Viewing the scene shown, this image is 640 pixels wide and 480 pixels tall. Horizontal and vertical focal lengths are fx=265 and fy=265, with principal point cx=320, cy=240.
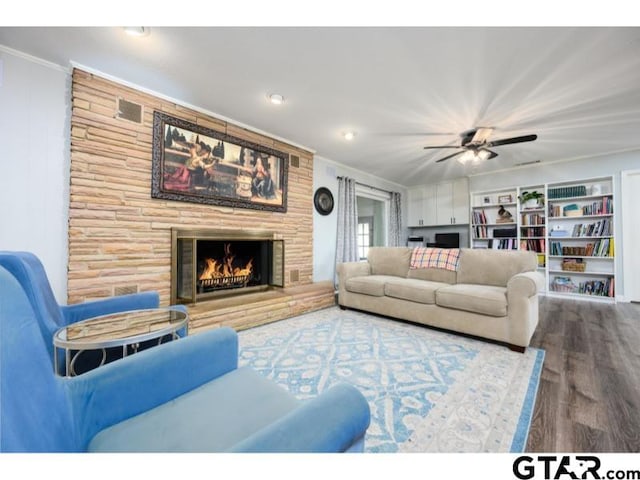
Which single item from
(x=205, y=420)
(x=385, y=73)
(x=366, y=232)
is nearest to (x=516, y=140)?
(x=385, y=73)

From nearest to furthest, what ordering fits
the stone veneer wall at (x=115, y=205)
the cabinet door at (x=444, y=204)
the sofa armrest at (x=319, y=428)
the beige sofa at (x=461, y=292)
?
the sofa armrest at (x=319, y=428) < the stone veneer wall at (x=115, y=205) < the beige sofa at (x=461, y=292) < the cabinet door at (x=444, y=204)

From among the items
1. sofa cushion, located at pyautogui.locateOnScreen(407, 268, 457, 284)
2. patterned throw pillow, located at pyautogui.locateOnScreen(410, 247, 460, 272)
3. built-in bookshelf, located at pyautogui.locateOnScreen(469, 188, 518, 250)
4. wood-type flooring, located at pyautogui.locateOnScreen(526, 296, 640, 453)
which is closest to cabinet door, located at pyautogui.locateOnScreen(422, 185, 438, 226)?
built-in bookshelf, located at pyautogui.locateOnScreen(469, 188, 518, 250)

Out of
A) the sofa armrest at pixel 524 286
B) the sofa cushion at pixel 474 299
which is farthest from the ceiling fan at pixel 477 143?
the sofa cushion at pixel 474 299

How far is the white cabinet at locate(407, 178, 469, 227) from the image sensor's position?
5.66 metres

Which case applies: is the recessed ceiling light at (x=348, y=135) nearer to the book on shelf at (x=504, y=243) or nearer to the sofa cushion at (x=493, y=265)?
the sofa cushion at (x=493, y=265)

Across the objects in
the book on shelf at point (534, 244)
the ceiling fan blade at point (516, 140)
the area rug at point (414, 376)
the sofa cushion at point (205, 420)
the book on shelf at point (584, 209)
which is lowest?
the area rug at point (414, 376)

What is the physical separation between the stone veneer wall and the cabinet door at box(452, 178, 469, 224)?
5.04 m

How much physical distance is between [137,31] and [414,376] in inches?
118

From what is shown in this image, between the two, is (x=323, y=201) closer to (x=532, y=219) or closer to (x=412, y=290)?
(x=412, y=290)

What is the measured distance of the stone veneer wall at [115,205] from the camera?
2.15 meters

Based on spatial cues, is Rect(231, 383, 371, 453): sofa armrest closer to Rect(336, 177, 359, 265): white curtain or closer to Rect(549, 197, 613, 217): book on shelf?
Rect(336, 177, 359, 265): white curtain

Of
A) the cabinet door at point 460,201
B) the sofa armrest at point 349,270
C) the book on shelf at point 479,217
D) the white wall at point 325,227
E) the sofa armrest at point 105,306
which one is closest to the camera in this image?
the sofa armrest at point 105,306

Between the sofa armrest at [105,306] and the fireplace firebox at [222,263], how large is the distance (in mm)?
769

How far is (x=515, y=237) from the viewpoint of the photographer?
16.6ft
